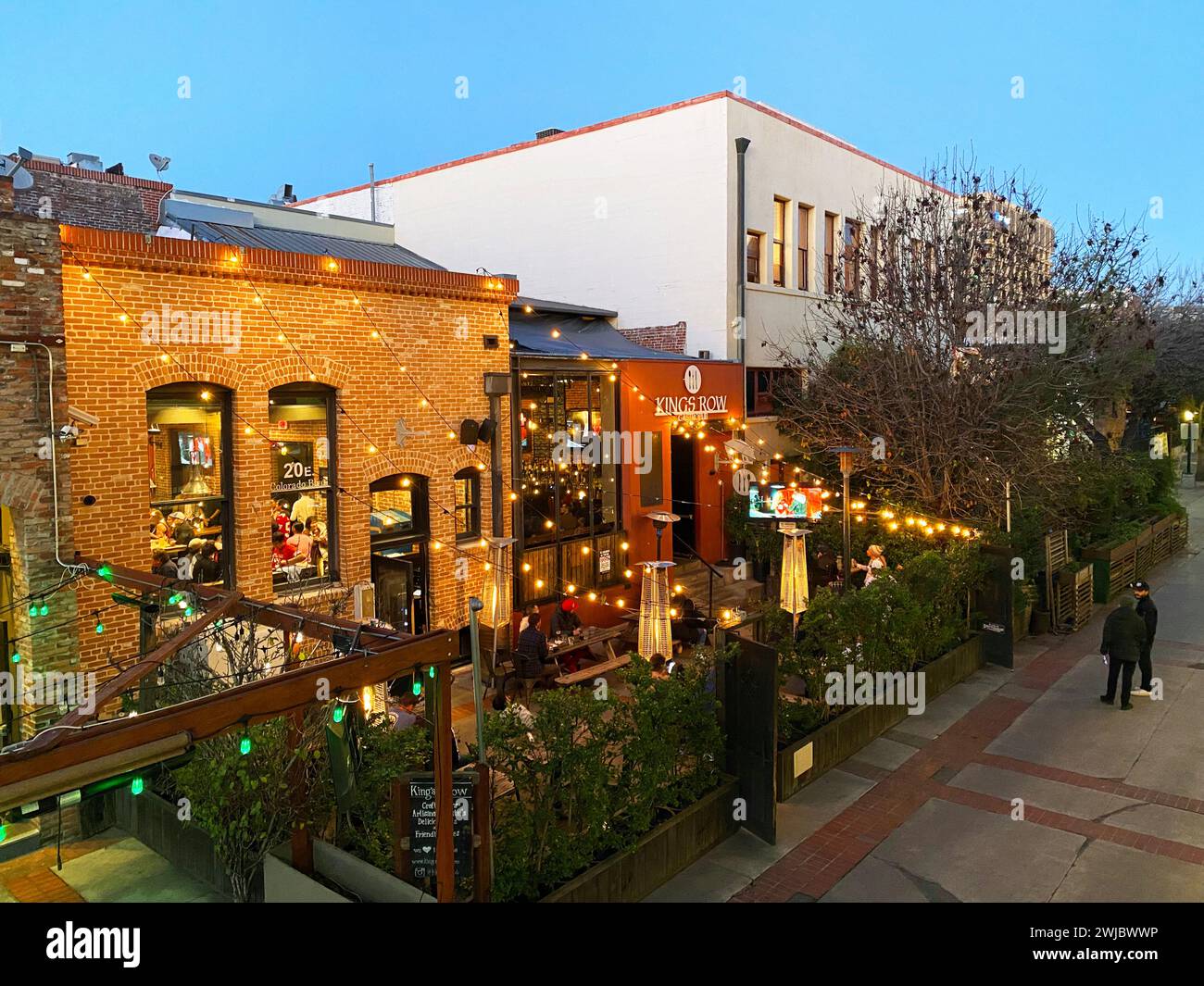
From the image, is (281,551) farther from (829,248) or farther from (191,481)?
(829,248)

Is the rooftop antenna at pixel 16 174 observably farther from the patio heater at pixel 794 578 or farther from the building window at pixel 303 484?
the patio heater at pixel 794 578

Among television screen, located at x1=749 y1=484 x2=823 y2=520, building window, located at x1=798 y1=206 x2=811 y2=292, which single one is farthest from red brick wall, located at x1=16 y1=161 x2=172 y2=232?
building window, located at x1=798 y1=206 x2=811 y2=292

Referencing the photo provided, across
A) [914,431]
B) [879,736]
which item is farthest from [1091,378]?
[879,736]

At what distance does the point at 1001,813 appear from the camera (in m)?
9.32

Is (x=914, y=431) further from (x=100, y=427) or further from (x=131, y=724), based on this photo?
(x=131, y=724)

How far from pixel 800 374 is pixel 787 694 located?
1164 centimetres

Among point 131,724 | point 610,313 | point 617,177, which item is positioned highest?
point 617,177

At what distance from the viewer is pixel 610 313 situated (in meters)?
21.8

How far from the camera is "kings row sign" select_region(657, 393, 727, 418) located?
61.1 ft

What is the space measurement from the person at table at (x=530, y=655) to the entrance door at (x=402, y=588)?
160cm

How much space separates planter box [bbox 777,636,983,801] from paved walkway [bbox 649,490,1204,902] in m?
0.14

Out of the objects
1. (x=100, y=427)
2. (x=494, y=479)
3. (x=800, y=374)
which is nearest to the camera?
(x=100, y=427)

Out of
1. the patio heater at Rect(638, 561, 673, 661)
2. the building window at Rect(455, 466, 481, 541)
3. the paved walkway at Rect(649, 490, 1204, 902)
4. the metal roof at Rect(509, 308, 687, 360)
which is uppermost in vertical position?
the metal roof at Rect(509, 308, 687, 360)

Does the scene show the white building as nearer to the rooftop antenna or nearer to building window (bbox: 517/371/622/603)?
building window (bbox: 517/371/622/603)
